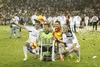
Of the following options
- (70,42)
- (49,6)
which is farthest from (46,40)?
(49,6)

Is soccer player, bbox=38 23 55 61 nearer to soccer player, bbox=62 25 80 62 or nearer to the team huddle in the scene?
the team huddle

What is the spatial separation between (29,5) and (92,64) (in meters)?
66.1

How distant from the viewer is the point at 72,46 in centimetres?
1756

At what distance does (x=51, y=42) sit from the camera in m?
17.1

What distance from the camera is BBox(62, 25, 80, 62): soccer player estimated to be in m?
17.6

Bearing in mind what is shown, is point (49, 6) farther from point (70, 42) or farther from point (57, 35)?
point (70, 42)

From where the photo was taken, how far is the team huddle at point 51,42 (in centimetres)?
1706

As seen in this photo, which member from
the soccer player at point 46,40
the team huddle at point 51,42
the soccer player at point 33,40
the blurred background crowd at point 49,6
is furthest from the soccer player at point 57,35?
the blurred background crowd at point 49,6

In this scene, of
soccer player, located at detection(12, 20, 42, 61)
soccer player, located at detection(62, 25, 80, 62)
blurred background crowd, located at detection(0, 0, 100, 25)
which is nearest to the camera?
soccer player, located at detection(62, 25, 80, 62)

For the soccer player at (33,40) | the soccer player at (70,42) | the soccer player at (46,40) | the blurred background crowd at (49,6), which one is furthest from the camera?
the blurred background crowd at (49,6)

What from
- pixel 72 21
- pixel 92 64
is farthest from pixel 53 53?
pixel 72 21

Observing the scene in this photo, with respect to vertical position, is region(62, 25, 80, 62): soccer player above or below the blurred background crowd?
above

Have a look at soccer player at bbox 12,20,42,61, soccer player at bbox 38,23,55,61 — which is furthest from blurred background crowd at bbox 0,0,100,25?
soccer player at bbox 38,23,55,61

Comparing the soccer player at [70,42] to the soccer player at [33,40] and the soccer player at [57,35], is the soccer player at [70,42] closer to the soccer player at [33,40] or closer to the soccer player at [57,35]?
the soccer player at [57,35]
